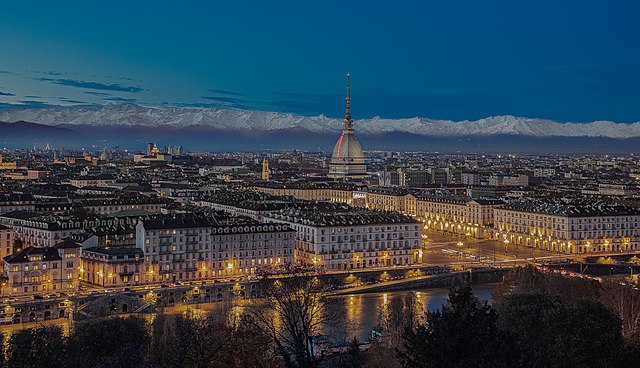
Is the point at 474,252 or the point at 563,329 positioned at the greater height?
the point at 563,329

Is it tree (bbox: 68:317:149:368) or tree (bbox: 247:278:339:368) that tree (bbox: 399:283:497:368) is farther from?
tree (bbox: 68:317:149:368)

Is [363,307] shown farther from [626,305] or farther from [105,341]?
[105,341]

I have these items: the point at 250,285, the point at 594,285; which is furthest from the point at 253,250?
the point at 594,285

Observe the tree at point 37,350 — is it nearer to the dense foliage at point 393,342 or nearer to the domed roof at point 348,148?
the dense foliage at point 393,342

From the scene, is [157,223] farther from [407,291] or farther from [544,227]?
[544,227]

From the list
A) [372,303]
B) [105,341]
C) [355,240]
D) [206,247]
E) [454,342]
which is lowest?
[372,303]

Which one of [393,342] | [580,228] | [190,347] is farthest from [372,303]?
[580,228]

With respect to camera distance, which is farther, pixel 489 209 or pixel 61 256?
pixel 489 209
